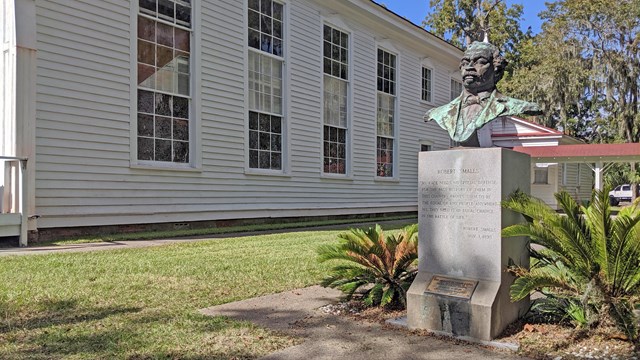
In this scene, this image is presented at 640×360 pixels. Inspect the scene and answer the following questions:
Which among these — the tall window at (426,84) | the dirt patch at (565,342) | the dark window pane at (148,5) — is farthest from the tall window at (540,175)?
the dirt patch at (565,342)

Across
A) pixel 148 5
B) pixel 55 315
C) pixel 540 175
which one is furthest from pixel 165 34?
pixel 540 175

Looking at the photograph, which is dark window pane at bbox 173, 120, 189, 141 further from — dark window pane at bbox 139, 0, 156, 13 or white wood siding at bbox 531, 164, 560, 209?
white wood siding at bbox 531, 164, 560, 209

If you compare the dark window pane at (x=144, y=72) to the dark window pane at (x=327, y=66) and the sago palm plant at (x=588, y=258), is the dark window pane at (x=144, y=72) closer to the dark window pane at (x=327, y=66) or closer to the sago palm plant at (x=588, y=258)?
the dark window pane at (x=327, y=66)

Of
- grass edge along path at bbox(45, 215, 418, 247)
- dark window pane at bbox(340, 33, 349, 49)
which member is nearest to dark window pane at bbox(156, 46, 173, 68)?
grass edge along path at bbox(45, 215, 418, 247)

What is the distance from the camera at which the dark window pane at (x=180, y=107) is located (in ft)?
40.2

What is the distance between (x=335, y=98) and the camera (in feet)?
58.2

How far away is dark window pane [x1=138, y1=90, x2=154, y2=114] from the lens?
1158 centimetres

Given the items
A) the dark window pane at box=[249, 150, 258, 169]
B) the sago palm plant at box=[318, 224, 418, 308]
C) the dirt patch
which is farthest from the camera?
the dark window pane at box=[249, 150, 258, 169]

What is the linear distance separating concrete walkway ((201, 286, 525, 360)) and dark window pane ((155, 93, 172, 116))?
735cm

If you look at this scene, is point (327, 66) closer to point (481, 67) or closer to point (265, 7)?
point (265, 7)

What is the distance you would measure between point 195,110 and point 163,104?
33.1 inches

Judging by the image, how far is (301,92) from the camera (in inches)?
630

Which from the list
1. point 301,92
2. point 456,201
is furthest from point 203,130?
point 456,201

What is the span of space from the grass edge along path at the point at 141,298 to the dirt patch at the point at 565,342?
1.89 metres
